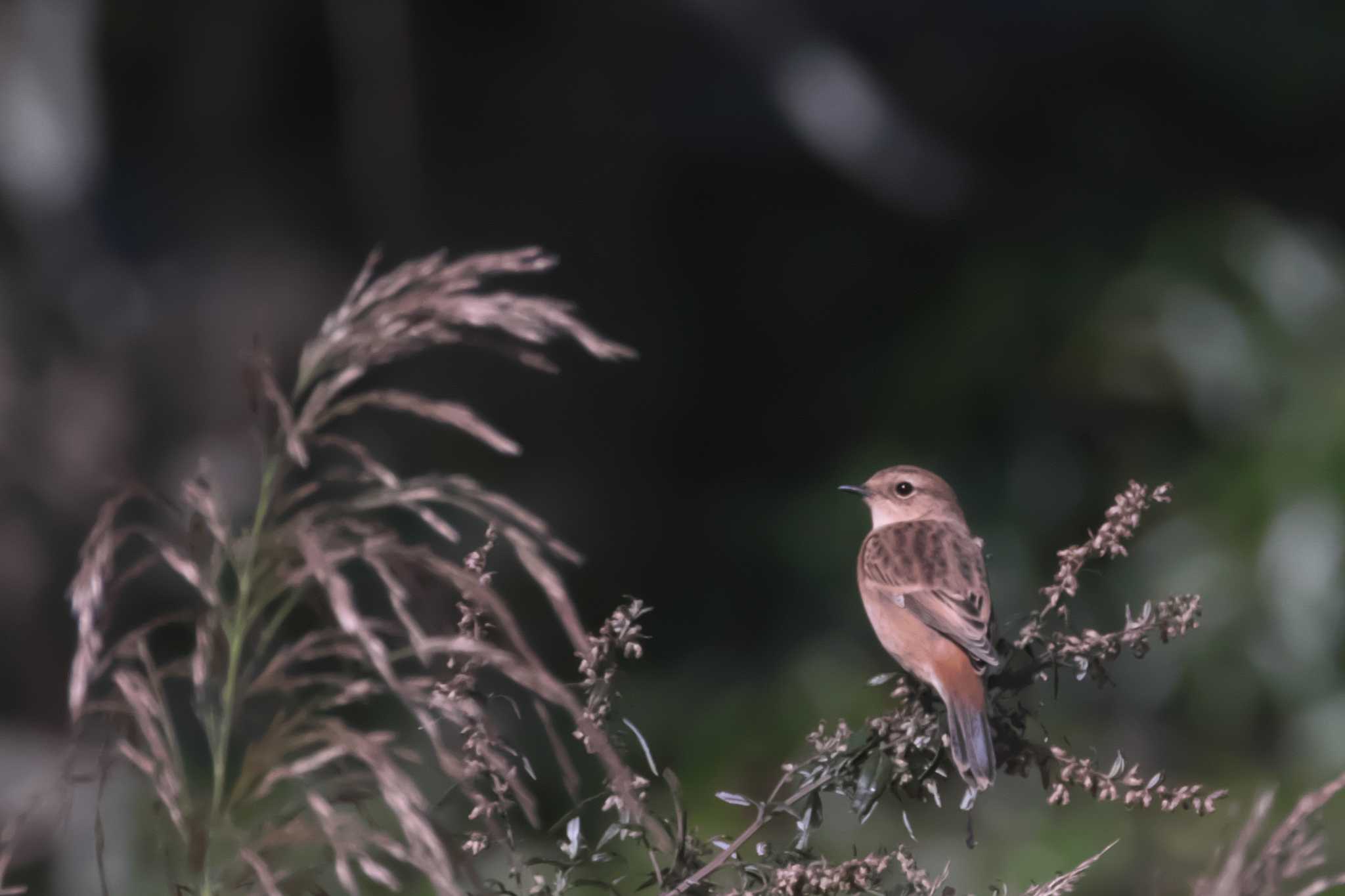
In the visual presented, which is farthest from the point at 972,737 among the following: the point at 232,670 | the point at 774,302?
the point at 774,302

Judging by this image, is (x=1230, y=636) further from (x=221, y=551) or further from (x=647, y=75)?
(x=221, y=551)

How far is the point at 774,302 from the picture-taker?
8555 millimetres

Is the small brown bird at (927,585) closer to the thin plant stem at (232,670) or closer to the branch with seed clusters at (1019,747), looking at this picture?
the branch with seed clusters at (1019,747)

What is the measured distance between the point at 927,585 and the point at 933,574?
0.03 meters

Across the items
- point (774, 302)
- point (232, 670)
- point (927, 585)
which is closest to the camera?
point (232, 670)

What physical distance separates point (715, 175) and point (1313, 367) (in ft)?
11.1

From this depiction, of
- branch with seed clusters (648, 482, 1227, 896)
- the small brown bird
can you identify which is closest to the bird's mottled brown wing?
the small brown bird

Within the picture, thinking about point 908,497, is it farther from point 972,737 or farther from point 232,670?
point 232,670

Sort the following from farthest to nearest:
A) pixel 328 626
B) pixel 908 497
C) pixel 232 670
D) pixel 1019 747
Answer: pixel 908 497, pixel 1019 747, pixel 328 626, pixel 232 670

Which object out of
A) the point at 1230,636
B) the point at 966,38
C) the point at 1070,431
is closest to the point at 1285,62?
the point at 966,38

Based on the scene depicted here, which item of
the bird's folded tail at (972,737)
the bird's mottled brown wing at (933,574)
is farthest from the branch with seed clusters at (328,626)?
the bird's mottled brown wing at (933,574)

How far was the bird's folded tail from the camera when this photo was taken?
170 centimetres

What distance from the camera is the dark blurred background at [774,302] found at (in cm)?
583

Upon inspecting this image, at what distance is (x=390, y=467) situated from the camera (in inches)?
262
